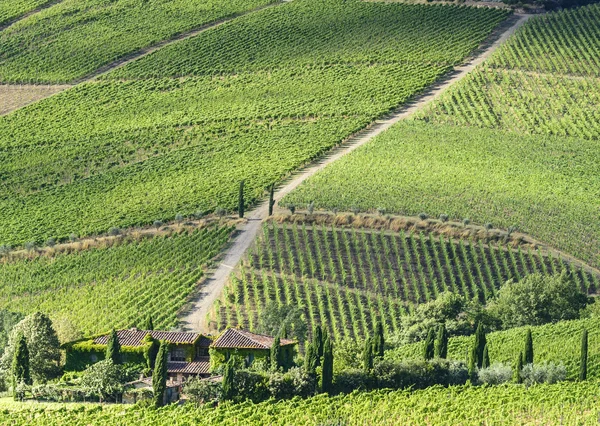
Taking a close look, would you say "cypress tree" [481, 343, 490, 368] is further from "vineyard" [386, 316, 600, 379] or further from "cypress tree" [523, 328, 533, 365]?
"vineyard" [386, 316, 600, 379]

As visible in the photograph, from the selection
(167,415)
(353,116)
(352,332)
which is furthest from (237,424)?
(353,116)

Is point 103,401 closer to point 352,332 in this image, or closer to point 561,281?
point 352,332

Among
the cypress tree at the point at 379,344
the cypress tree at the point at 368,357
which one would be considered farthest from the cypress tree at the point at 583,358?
the cypress tree at the point at 368,357

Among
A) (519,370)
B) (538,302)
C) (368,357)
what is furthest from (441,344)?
(538,302)

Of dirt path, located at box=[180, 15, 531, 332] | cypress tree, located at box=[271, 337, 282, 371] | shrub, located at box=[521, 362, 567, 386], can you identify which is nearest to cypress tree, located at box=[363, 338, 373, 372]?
cypress tree, located at box=[271, 337, 282, 371]

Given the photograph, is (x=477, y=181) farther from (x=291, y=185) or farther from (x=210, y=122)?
(x=210, y=122)

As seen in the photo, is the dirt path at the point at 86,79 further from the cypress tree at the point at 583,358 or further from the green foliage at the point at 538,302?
the cypress tree at the point at 583,358

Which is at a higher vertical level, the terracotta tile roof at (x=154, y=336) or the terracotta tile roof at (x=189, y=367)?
the terracotta tile roof at (x=154, y=336)
